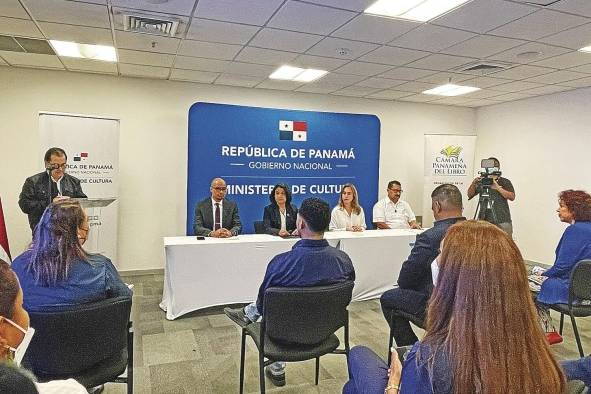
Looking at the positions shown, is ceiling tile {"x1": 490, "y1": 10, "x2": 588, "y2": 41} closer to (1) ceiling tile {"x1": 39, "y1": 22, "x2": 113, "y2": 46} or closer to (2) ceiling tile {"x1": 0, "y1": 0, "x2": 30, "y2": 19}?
(1) ceiling tile {"x1": 39, "y1": 22, "x2": 113, "y2": 46}

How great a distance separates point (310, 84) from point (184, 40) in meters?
2.30

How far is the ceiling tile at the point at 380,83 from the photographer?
5.48 meters

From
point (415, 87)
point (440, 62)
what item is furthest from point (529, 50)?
point (415, 87)

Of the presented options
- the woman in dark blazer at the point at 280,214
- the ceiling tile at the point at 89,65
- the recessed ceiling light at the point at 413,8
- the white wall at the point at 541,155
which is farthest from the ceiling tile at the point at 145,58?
the white wall at the point at 541,155

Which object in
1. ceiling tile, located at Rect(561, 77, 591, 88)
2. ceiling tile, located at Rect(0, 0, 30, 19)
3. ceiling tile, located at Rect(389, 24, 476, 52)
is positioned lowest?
ceiling tile, located at Rect(0, 0, 30, 19)

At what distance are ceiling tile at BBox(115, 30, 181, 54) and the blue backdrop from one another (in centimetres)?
160

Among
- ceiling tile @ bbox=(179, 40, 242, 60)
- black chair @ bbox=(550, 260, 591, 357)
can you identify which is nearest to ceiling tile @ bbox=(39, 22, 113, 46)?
ceiling tile @ bbox=(179, 40, 242, 60)

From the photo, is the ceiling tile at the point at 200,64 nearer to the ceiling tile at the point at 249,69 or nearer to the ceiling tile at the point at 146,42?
the ceiling tile at the point at 249,69

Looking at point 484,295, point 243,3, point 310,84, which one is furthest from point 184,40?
point 484,295

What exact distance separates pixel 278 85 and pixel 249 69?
1.00 metres

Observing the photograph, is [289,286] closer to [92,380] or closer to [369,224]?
[92,380]

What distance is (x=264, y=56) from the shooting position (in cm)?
442

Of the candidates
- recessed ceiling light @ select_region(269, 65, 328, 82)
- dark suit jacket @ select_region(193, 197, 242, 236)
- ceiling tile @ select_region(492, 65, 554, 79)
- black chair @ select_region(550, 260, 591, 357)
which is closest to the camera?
black chair @ select_region(550, 260, 591, 357)

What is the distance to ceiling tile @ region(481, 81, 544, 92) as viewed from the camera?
18.0 ft
